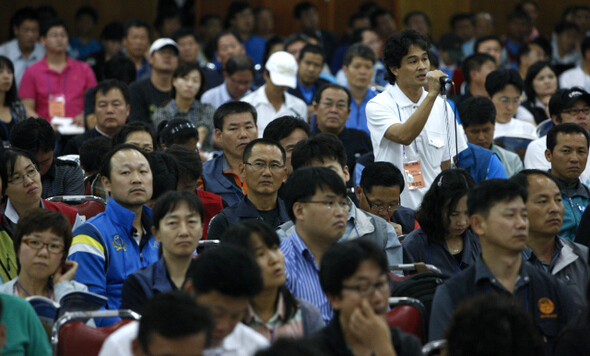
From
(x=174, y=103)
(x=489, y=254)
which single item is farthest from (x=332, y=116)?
(x=489, y=254)

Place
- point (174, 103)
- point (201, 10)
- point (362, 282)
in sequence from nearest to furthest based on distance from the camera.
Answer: point (362, 282)
point (174, 103)
point (201, 10)

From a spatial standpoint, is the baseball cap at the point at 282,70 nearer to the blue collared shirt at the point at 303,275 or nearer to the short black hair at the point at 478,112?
the short black hair at the point at 478,112

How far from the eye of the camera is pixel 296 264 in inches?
146

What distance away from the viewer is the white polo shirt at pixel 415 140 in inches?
202

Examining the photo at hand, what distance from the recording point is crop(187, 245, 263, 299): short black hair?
9.73ft

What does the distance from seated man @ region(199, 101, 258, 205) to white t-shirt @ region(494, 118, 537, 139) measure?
2112 mm

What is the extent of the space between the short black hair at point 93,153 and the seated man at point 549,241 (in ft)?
8.77

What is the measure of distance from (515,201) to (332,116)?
3.08 meters

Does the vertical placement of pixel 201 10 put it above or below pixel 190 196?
above

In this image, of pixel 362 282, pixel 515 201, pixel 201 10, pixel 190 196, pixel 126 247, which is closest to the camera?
pixel 362 282

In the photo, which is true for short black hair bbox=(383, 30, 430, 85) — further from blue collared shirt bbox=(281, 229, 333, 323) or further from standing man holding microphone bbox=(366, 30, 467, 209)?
blue collared shirt bbox=(281, 229, 333, 323)

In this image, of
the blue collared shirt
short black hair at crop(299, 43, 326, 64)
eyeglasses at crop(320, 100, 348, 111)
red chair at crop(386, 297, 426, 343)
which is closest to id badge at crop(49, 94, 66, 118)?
short black hair at crop(299, 43, 326, 64)

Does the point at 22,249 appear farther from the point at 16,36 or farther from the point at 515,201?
the point at 16,36

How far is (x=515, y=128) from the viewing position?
692cm
